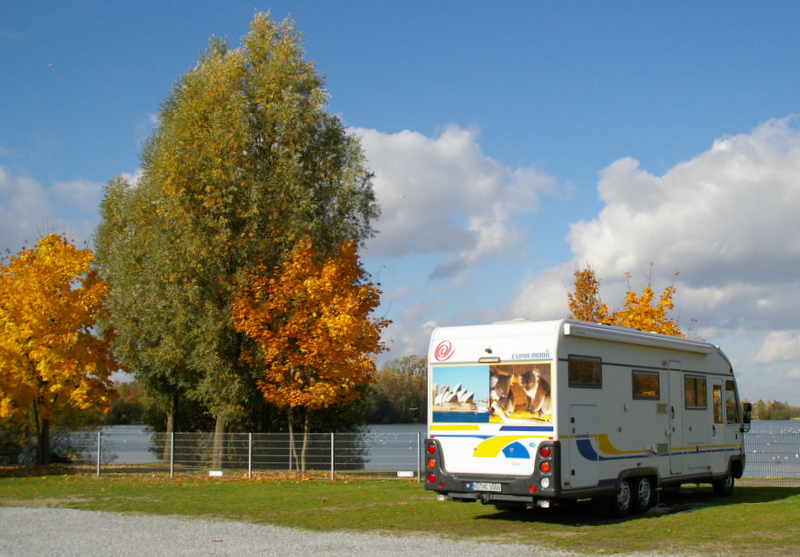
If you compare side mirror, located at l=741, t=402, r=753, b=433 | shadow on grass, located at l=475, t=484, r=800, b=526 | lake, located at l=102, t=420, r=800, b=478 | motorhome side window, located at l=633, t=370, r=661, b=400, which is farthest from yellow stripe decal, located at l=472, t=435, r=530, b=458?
lake, located at l=102, t=420, r=800, b=478

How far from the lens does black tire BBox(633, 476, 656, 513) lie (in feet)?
44.3

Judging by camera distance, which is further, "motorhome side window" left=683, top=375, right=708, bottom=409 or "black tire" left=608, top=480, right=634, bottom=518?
"motorhome side window" left=683, top=375, right=708, bottom=409

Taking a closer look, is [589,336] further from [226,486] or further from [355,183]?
[355,183]

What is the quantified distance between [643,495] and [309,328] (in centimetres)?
1247

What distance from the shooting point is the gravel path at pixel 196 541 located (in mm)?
9734

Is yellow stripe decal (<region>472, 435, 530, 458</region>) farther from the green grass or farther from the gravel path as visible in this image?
the gravel path

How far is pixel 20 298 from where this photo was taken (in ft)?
78.7

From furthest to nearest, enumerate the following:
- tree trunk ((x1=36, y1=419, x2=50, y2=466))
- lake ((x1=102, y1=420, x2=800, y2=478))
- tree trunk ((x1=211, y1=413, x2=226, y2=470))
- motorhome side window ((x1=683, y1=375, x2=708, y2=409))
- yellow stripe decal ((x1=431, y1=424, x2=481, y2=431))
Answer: tree trunk ((x1=36, y1=419, x2=50, y2=466))
tree trunk ((x1=211, y1=413, x2=226, y2=470))
lake ((x1=102, y1=420, x2=800, y2=478))
motorhome side window ((x1=683, y1=375, x2=708, y2=409))
yellow stripe decal ((x1=431, y1=424, x2=481, y2=431))

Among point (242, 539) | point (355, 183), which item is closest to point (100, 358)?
point (355, 183)

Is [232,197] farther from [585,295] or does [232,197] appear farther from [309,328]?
[585,295]

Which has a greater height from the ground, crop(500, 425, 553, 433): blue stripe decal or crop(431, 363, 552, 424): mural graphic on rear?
crop(431, 363, 552, 424): mural graphic on rear

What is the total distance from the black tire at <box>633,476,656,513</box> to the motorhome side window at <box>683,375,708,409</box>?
212cm

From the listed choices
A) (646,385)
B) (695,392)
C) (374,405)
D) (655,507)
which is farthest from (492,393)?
(374,405)

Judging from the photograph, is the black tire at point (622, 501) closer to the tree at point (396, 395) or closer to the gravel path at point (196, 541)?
the gravel path at point (196, 541)
